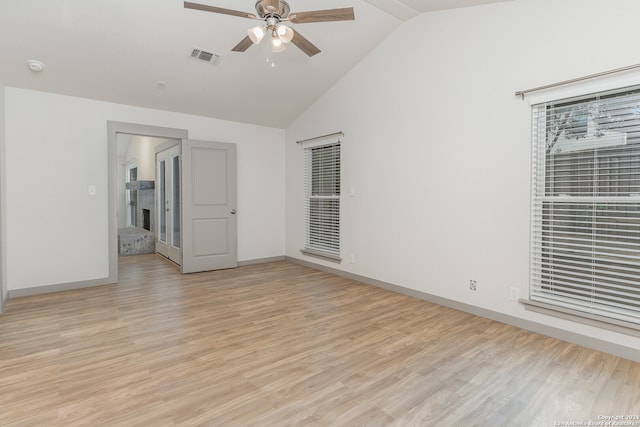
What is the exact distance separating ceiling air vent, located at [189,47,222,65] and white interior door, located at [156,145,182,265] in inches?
77.3

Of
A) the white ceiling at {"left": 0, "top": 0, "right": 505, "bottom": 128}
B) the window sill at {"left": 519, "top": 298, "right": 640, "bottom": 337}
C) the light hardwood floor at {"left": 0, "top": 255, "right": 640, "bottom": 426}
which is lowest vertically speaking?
the light hardwood floor at {"left": 0, "top": 255, "right": 640, "bottom": 426}

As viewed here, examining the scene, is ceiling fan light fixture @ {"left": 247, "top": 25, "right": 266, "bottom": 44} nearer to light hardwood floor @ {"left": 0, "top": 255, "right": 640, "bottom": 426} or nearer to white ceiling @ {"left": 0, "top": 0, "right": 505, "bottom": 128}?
white ceiling @ {"left": 0, "top": 0, "right": 505, "bottom": 128}

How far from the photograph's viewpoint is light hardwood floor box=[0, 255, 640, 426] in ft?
6.28

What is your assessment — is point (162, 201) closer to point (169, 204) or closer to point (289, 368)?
point (169, 204)

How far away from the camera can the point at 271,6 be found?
96.5 inches

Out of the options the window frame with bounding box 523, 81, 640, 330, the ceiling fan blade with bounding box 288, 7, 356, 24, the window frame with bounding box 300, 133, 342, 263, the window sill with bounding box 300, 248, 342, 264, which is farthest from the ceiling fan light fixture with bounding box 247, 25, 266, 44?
the window sill with bounding box 300, 248, 342, 264

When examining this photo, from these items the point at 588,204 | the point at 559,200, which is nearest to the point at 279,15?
the point at 559,200

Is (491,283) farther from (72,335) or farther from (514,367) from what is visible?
(72,335)

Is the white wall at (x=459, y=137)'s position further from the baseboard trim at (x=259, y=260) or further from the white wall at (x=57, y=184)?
the white wall at (x=57, y=184)

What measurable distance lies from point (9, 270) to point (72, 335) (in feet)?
6.29

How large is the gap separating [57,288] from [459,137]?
5.31 m

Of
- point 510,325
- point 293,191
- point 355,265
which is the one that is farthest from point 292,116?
point 510,325

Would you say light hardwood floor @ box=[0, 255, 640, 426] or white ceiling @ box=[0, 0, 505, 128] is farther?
Answer: white ceiling @ box=[0, 0, 505, 128]

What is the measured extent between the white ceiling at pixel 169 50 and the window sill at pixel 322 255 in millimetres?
2583
